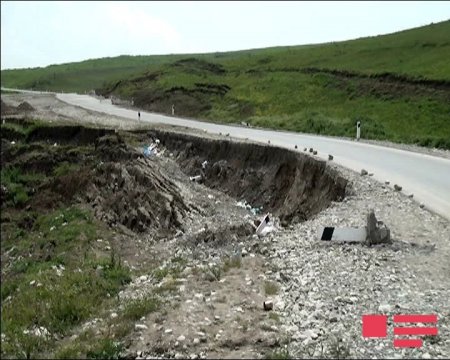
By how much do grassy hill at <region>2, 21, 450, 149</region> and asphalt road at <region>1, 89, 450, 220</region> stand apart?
4.81 metres

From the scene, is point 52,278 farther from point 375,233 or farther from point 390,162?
point 390,162

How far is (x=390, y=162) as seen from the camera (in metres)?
20.7

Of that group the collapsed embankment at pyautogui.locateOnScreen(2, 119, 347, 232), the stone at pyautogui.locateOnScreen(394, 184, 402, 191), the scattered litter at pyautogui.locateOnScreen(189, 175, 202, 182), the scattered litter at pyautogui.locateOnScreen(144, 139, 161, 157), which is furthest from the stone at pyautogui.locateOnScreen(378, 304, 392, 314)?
the scattered litter at pyautogui.locateOnScreen(144, 139, 161, 157)

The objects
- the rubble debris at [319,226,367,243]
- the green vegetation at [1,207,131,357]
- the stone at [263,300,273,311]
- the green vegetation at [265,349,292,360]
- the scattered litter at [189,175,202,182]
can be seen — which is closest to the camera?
the green vegetation at [265,349,292,360]

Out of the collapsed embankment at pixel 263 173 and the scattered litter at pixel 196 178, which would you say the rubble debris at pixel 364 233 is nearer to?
the collapsed embankment at pixel 263 173

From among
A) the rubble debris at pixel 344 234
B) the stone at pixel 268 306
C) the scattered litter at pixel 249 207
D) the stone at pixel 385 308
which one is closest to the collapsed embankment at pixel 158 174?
the scattered litter at pixel 249 207

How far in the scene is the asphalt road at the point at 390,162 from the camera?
Result: 15320 mm

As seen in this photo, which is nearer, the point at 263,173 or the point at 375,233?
the point at 375,233

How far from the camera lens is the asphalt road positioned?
15.3 m

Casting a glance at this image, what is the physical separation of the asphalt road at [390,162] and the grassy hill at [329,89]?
481 cm

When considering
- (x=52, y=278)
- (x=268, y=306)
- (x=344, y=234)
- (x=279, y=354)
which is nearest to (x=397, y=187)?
(x=344, y=234)

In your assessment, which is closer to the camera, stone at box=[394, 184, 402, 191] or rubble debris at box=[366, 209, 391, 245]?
rubble debris at box=[366, 209, 391, 245]

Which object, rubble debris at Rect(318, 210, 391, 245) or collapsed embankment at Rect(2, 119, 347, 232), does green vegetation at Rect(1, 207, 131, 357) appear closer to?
collapsed embankment at Rect(2, 119, 347, 232)

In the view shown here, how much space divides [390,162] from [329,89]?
32.6 m
